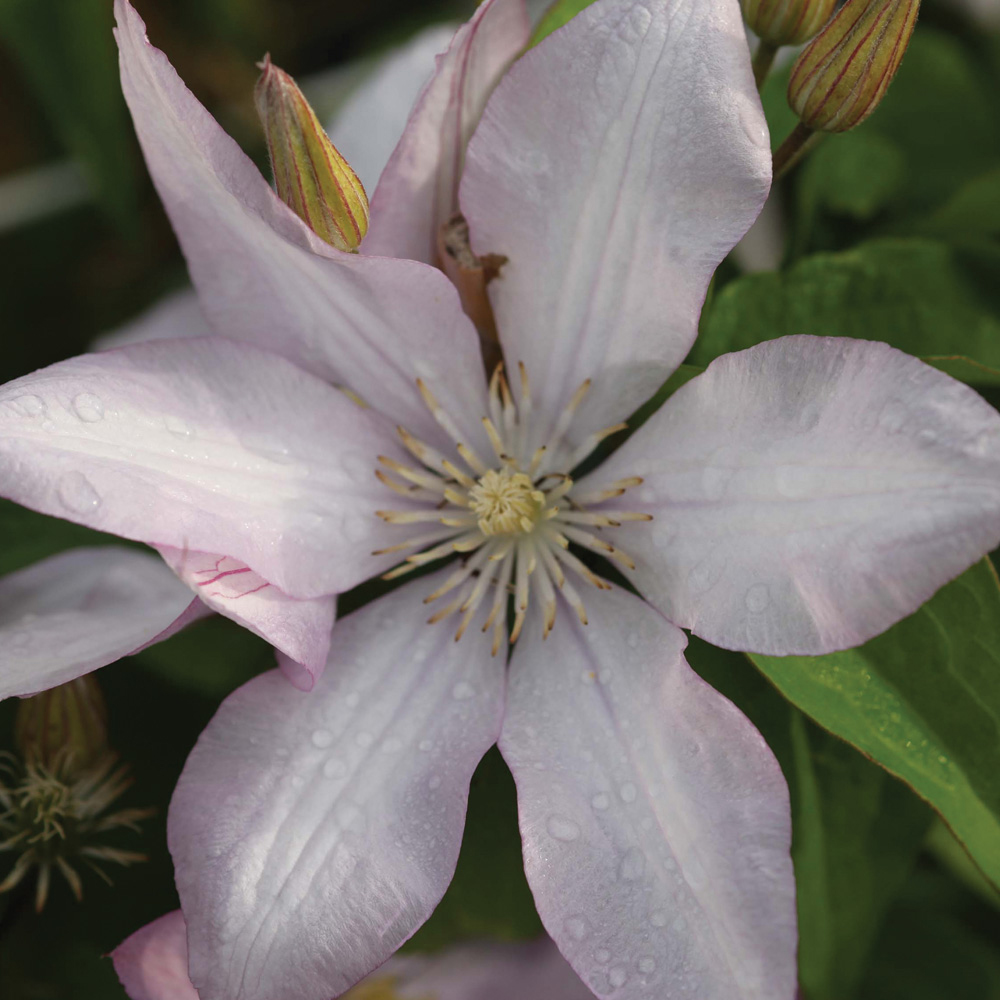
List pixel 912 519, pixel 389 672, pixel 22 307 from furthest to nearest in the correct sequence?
pixel 22 307, pixel 389 672, pixel 912 519

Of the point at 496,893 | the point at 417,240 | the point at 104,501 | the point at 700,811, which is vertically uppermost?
the point at 417,240

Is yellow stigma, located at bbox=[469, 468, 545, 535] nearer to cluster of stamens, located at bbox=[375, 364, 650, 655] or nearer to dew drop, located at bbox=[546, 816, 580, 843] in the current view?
cluster of stamens, located at bbox=[375, 364, 650, 655]

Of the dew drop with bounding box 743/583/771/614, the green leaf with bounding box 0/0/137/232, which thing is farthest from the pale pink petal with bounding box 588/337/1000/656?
the green leaf with bounding box 0/0/137/232

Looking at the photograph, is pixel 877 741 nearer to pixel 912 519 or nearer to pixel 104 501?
pixel 912 519

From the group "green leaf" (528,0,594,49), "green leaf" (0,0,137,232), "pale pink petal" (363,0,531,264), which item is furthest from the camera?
"green leaf" (0,0,137,232)

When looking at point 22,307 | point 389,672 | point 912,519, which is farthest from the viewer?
point 22,307

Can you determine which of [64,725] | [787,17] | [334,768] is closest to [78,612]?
[64,725]

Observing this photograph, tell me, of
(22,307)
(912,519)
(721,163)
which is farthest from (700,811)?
(22,307)

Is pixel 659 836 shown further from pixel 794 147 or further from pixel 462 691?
pixel 794 147
